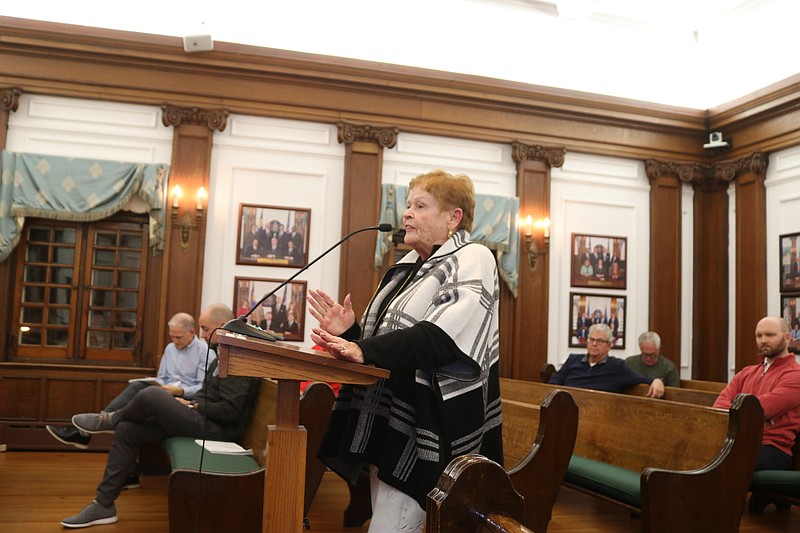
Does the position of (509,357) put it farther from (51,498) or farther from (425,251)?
(425,251)

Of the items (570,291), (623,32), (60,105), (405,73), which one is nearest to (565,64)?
(623,32)

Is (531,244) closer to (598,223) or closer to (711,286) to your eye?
(598,223)

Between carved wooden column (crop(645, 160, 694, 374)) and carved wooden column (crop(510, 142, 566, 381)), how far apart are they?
141 centimetres

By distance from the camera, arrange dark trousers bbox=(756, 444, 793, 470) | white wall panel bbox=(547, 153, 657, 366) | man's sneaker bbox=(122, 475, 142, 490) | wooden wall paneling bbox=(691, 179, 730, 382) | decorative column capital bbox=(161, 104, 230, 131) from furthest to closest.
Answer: wooden wall paneling bbox=(691, 179, 730, 382) → white wall panel bbox=(547, 153, 657, 366) → decorative column capital bbox=(161, 104, 230, 131) → man's sneaker bbox=(122, 475, 142, 490) → dark trousers bbox=(756, 444, 793, 470)

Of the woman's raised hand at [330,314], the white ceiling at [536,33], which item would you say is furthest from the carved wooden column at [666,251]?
the woman's raised hand at [330,314]

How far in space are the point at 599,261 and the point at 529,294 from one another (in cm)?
108

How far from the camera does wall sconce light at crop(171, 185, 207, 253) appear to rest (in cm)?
789

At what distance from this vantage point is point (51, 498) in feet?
17.1

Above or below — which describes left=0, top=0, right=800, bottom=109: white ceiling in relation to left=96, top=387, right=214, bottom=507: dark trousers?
above

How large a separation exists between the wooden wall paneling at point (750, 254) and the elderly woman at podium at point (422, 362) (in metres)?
7.49

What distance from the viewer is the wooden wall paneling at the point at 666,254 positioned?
9.32m

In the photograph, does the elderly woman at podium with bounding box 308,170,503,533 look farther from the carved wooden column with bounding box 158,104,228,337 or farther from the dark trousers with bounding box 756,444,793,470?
the carved wooden column with bounding box 158,104,228,337

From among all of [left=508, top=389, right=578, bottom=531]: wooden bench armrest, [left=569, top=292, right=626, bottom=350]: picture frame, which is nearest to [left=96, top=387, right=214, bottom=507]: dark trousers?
[left=508, top=389, right=578, bottom=531]: wooden bench armrest

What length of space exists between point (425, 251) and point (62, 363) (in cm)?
639
